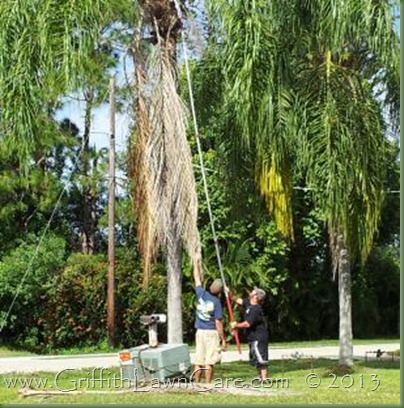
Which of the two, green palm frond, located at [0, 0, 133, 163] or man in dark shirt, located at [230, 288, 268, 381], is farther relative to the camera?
green palm frond, located at [0, 0, 133, 163]

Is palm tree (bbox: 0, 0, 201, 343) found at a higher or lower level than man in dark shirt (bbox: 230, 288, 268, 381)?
higher

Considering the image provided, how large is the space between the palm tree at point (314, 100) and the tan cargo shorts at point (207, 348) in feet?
8.54

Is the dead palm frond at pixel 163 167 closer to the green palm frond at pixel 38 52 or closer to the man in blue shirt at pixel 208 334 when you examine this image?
the green palm frond at pixel 38 52

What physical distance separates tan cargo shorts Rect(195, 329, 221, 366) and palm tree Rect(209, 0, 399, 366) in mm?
2603

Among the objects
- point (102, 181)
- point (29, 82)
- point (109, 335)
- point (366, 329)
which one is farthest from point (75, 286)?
point (29, 82)

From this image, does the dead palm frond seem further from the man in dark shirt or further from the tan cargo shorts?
the tan cargo shorts

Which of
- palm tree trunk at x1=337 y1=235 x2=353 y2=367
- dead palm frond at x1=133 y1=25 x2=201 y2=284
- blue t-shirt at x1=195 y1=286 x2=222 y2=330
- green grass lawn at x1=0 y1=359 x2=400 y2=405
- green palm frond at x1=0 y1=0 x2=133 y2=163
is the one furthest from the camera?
palm tree trunk at x1=337 y1=235 x2=353 y2=367

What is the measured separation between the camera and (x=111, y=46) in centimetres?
1377

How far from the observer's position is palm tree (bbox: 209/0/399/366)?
39.4 feet

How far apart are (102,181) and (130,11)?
Answer: 16.4 meters

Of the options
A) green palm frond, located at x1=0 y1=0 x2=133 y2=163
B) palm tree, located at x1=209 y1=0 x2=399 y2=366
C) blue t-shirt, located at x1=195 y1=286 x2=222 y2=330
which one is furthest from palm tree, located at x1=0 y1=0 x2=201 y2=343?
blue t-shirt, located at x1=195 y1=286 x2=222 y2=330

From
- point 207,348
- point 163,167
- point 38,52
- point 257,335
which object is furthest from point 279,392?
point 38,52

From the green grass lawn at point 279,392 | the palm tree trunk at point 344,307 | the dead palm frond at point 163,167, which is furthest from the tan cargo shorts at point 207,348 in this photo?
the palm tree trunk at point 344,307

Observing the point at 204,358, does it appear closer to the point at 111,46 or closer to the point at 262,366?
the point at 262,366
